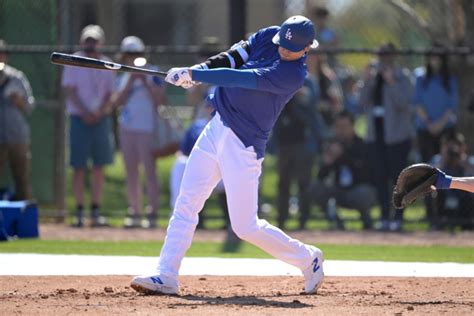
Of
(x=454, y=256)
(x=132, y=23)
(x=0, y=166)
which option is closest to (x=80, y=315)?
(x=454, y=256)

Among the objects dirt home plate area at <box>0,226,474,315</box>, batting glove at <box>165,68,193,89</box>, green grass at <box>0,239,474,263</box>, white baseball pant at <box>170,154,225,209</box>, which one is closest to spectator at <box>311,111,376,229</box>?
white baseball pant at <box>170,154,225,209</box>

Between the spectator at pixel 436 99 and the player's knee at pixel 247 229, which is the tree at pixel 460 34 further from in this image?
the player's knee at pixel 247 229

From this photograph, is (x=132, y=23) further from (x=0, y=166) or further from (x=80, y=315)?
(x=80, y=315)

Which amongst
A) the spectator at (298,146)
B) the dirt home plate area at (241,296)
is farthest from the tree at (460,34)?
the dirt home plate area at (241,296)

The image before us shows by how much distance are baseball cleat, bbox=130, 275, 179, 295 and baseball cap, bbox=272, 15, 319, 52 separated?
1.79 meters

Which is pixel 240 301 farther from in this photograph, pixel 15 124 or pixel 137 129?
pixel 15 124

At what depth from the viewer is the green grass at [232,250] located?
10484mm

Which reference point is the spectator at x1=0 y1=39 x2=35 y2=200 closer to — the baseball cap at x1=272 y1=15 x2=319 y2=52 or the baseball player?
the baseball player

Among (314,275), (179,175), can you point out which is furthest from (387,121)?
(314,275)

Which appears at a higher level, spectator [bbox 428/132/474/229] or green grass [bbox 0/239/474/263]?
spectator [bbox 428/132/474/229]

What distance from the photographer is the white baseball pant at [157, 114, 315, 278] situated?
745 centimetres

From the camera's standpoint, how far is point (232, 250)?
11.1 metres

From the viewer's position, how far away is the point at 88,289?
315 inches

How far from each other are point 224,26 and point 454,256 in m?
13.5
